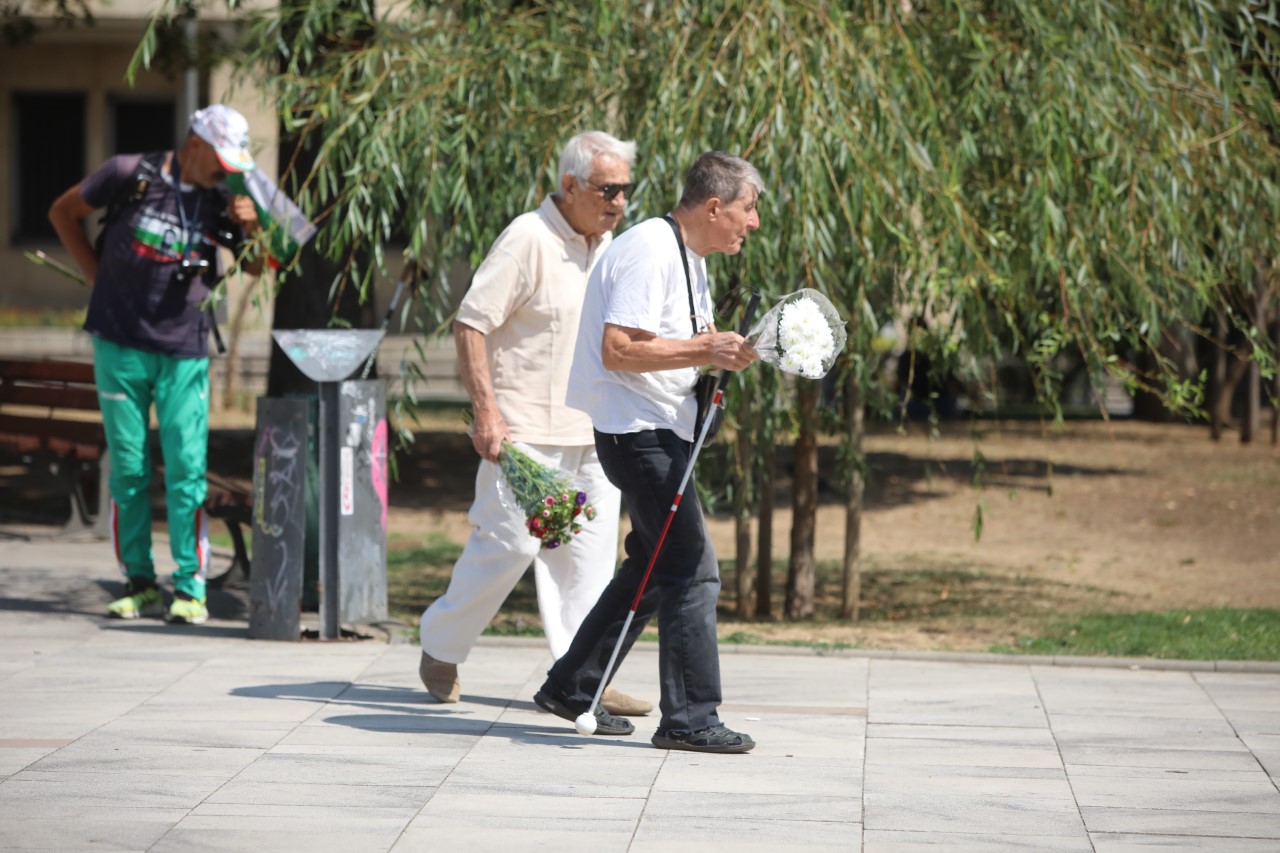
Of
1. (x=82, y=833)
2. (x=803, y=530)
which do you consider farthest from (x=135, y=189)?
(x=803, y=530)

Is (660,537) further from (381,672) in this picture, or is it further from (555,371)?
(381,672)

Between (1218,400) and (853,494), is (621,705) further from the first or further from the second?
(1218,400)

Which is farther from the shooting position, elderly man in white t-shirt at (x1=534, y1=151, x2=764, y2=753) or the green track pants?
the green track pants

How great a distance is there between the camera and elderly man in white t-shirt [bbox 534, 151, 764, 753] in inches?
204

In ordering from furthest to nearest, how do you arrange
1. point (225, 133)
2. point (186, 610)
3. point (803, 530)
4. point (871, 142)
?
point (803, 530), point (186, 610), point (225, 133), point (871, 142)

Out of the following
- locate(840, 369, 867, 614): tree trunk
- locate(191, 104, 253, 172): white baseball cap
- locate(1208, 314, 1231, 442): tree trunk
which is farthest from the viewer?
locate(1208, 314, 1231, 442): tree trunk

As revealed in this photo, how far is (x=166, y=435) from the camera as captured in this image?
7.36 m

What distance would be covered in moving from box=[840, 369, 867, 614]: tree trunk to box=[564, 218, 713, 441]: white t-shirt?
2.60m

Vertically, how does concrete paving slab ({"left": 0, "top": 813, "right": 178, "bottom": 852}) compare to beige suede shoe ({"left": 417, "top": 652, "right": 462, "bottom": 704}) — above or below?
below

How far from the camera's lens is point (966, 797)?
16.3 feet

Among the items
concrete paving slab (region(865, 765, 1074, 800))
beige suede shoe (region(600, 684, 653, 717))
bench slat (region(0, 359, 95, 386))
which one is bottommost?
concrete paving slab (region(865, 765, 1074, 800))

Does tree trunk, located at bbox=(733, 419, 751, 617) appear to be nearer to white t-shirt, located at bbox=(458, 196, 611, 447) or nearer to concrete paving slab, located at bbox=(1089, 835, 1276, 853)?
white t-shirt, located at bbox=(458, 196, 611, 447)

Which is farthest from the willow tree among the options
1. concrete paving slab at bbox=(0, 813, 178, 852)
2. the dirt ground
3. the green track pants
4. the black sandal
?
concrete paving slab at bbox=(0, 813, 178, 852)

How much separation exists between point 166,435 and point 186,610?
2.56 feet
